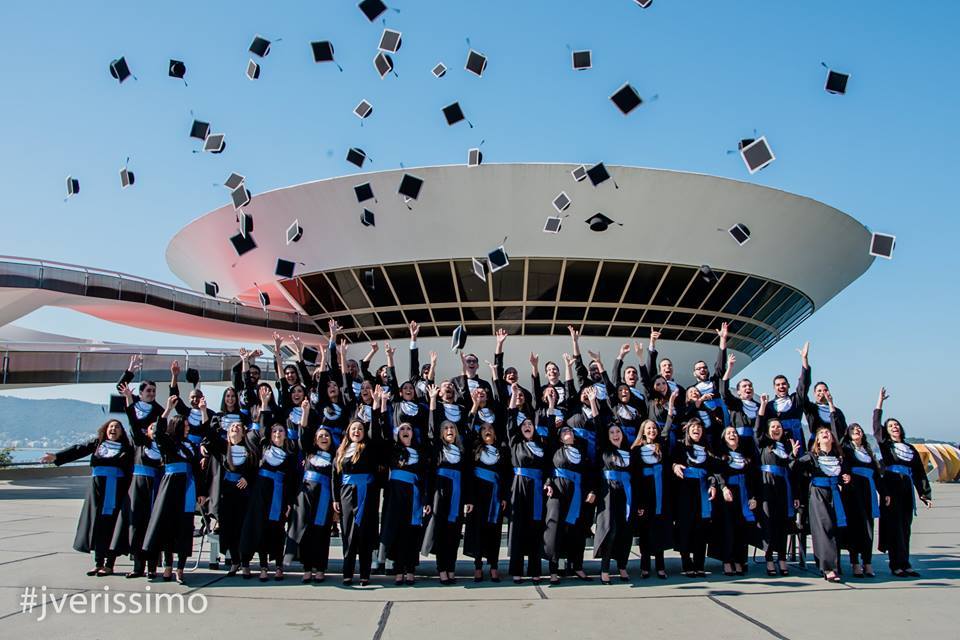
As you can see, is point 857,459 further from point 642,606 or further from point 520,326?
point 520,326

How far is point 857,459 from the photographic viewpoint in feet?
22.0

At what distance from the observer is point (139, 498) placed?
20.1ft

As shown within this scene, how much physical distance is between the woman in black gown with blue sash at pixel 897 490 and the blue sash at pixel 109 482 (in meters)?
6.99

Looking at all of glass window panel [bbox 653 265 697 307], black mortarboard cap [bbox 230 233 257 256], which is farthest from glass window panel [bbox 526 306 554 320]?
black mortarboard cap [bbox 230 233 257 256]

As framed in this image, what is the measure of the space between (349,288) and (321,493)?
42.0 ft

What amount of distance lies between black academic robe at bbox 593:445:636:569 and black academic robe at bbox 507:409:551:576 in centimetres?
51

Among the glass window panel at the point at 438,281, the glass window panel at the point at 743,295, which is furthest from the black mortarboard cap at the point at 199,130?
the glass window panel at the point at 743,295

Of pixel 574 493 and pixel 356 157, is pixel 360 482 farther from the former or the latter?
pixel 356 157

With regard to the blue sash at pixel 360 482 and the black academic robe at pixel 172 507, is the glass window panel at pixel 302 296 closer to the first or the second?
the black academic robe at pixel 172 507

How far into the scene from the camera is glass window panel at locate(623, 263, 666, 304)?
1711cm

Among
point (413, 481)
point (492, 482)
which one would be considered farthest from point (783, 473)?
point (413, 481)

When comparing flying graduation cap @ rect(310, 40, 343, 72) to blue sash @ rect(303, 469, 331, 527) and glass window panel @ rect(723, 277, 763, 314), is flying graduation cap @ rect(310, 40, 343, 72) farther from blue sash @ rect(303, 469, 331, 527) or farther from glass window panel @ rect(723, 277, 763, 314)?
glass window panel @ rect(723, 277, 763, 314)

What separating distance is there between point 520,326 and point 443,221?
3.19 metres

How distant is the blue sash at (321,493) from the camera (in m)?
6.14
